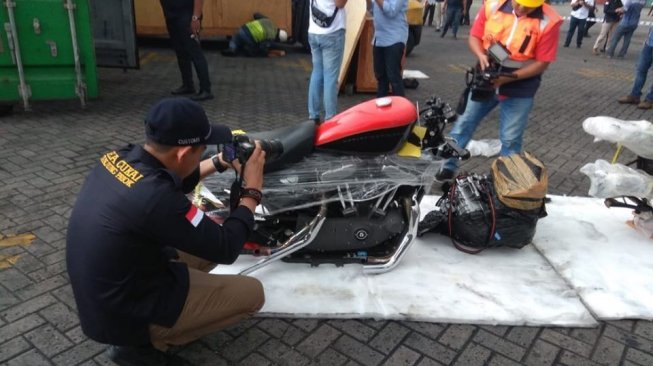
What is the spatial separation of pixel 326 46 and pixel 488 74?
6.32 ft

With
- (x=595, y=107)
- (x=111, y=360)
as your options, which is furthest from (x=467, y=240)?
(x=595, y=107)

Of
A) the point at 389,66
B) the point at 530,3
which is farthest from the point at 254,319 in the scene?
the point at 389,66

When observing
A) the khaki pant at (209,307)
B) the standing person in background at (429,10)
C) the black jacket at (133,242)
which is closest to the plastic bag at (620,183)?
the khaki pant at (209,307)

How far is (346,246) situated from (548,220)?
73.2 inches

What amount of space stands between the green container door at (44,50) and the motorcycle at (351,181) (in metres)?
3.81

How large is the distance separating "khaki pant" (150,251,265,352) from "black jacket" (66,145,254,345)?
5cm

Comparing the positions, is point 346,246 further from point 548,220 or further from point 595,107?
point 595,107

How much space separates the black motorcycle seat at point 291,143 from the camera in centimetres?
284

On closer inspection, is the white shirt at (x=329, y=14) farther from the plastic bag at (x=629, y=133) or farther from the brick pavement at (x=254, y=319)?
the plastic bag at (x=629, y=133)

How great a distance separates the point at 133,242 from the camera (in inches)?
75.2

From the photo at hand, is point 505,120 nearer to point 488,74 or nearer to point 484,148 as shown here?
point 488,74

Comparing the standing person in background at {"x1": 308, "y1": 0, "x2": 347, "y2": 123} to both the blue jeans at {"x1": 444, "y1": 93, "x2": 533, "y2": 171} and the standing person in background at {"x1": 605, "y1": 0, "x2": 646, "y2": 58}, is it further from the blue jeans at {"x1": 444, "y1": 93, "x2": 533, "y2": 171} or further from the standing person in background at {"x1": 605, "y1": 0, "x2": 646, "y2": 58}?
the standing person in background at {"x1": 605, "y1": 0, "x2": 646, "y2": 58}

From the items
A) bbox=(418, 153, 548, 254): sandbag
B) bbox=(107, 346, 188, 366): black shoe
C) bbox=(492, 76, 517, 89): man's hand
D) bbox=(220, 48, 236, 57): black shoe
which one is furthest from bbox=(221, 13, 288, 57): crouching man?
bbox=(107, 346, 188, 366): black shoe

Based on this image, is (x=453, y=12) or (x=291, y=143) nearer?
(x=291, y=143)
